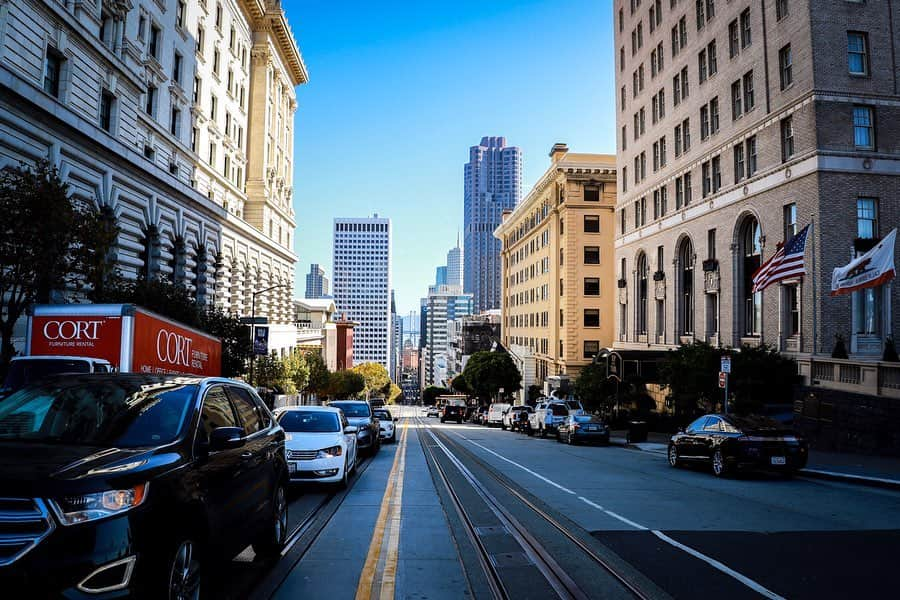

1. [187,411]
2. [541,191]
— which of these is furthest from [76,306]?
[541,191]

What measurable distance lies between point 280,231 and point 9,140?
1866 inches

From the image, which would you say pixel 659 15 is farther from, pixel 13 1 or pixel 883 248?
pixel 13 1

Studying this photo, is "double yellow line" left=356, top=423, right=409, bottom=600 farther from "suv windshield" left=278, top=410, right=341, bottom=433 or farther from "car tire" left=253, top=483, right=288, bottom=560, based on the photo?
"suv windshield" left=278, top=410, right=341, bottom=433

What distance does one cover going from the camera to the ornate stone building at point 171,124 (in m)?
24.0

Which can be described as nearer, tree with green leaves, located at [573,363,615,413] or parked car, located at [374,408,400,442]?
parked car, located at [374,408,400,442]

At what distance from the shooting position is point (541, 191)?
7444 cm

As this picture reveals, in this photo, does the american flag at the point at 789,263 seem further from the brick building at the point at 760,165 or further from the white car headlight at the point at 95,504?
the white car headlight at the point at 95,504

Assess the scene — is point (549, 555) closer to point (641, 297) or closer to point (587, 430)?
point (587, 430)

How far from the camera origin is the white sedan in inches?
491

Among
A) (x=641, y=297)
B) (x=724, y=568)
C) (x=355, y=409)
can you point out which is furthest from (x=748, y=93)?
(x=724, y=568)

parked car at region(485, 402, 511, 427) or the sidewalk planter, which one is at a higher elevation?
the sidewalk planter

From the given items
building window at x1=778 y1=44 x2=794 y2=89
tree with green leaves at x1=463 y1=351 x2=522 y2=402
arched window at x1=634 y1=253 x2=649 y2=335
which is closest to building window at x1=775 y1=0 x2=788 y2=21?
building window at x1=778 y1=44 x2=794 y2=89

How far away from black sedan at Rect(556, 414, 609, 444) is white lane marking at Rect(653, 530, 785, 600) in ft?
66.2

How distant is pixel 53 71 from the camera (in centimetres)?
2584
